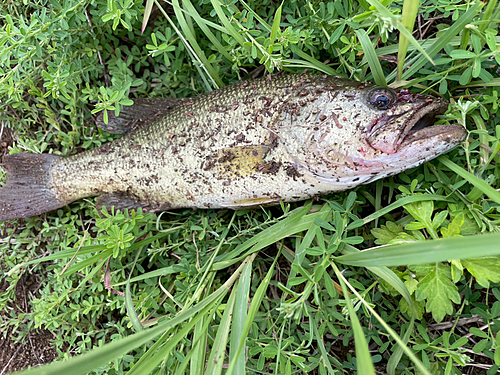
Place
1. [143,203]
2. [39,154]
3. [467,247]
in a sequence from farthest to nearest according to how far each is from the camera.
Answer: [39,154] → [143,203] → [467,247]

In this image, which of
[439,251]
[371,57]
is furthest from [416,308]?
[371,57]

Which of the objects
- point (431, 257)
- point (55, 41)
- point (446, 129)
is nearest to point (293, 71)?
point (446, 129)

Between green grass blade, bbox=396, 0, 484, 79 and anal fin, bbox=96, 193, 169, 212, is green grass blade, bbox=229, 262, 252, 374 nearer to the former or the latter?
anal fin, bbox=96, 193, 169, 212

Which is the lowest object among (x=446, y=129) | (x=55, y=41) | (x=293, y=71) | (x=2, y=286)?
(x=2, y=286)

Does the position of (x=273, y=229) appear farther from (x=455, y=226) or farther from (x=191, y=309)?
(x=455, y=226)

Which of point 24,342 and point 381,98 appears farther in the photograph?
point 24,342

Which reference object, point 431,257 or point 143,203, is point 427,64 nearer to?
point 431,257
